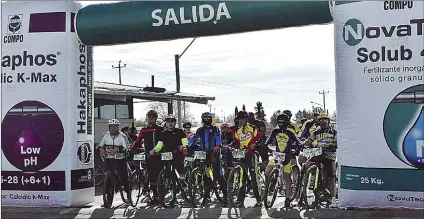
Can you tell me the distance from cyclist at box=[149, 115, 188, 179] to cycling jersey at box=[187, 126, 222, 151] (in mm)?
207

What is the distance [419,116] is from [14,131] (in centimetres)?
701

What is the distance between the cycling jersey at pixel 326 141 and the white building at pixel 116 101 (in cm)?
946

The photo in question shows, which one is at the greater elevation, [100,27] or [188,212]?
[100,27]

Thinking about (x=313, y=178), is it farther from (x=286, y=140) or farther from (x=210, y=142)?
(x=210, y=142)

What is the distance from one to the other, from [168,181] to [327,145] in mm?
2907

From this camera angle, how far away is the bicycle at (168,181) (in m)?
9.86

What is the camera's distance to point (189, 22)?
9312mm

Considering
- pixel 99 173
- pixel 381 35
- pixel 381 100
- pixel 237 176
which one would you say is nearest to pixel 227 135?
pixel 237 176

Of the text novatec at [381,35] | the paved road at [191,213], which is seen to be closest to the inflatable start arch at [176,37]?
the text novatec at [381,35]

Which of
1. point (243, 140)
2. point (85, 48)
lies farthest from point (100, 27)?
point (243, 140)

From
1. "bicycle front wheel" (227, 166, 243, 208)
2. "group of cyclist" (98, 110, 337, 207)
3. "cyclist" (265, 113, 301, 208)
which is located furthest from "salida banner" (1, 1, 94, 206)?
"cyclist" (265, 113, 301, 208)

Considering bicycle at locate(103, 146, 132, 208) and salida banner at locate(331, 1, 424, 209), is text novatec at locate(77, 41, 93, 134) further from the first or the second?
salida banner at locate(331, 1, 424, 209)

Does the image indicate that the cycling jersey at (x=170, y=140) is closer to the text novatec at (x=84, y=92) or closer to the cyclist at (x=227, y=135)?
the cyclist at (x=227, y=135)

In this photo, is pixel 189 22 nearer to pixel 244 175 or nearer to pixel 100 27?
pixel 100 27
